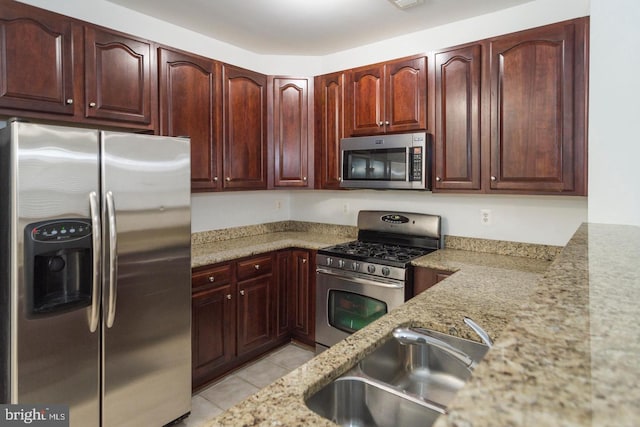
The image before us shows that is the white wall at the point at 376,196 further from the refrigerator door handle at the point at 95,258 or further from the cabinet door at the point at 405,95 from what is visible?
the refrigerator door handle at the point at 95,258

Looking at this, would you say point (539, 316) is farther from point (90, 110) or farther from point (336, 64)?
point (336, 64)

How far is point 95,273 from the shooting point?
5.93ft

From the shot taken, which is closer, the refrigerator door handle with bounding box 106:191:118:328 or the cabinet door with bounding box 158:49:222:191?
the refrigerator door handle with bounding box 106:191:118:328

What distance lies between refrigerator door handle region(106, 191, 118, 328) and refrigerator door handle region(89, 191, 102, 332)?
1.9 inches

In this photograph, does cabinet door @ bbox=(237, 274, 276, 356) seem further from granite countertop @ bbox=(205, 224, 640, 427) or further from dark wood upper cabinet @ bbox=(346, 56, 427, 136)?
granite countertop @ bbox=(205, 224, 640, 427)

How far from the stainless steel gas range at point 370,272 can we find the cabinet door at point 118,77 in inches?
64.0

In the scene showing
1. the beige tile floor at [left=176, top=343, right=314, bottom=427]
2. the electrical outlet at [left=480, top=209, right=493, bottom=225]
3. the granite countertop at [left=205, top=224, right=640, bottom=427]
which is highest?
the electrical outlet at [left=480, top=209, right=493, bottom=225]

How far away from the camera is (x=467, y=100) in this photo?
2.51 meters

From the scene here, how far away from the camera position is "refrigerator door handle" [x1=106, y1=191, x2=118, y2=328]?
184 cm

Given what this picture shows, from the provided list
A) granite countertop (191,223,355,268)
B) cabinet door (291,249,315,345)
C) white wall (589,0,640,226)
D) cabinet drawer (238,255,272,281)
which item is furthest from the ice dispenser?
white wall (589,0,640,226)

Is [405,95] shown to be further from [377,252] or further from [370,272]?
[370,272]

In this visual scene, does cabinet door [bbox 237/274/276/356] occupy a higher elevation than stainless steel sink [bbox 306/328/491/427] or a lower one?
lower

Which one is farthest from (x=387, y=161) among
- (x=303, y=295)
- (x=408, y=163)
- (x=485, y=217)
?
(x=303, y=295)

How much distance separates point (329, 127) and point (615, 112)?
6.54 feet
